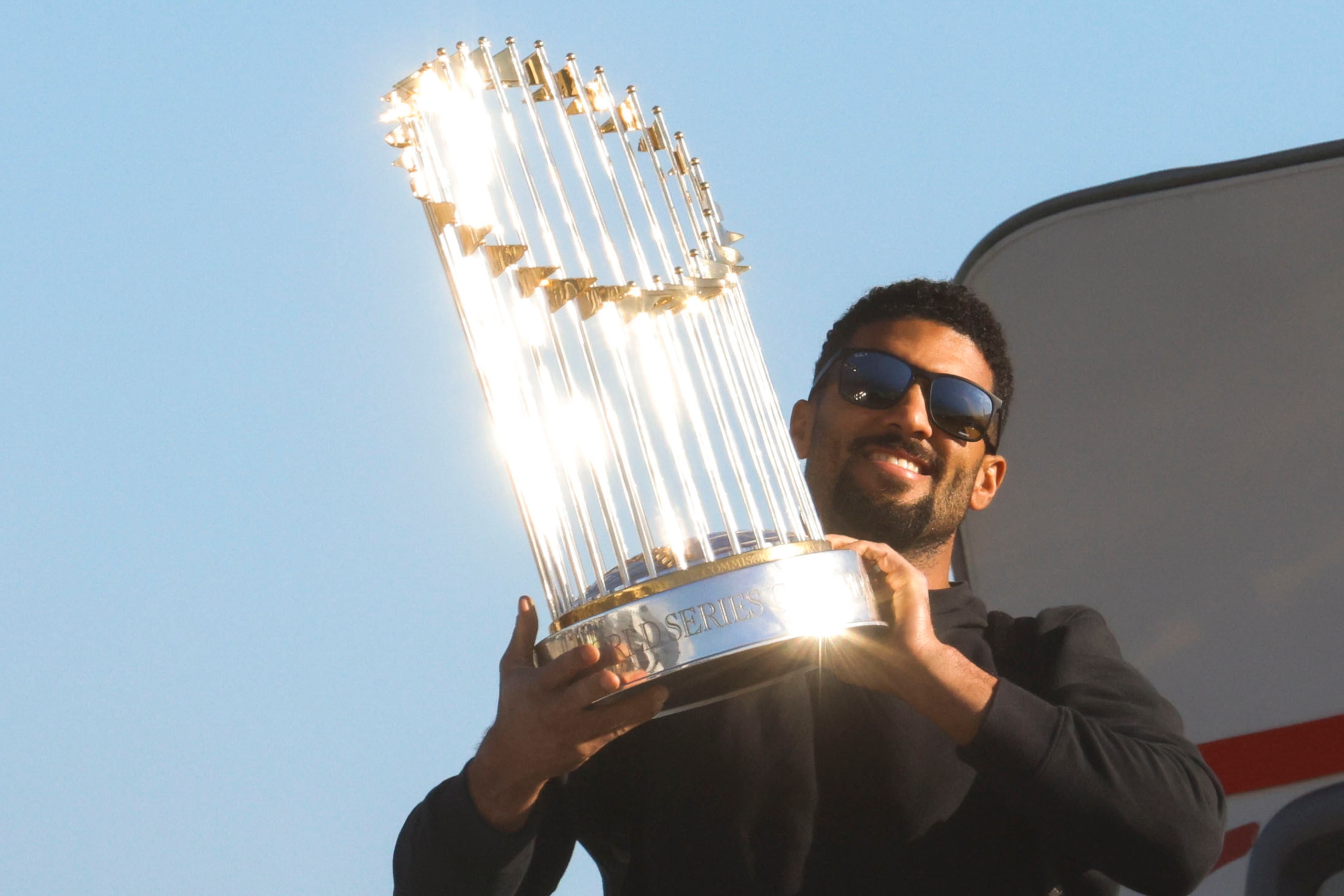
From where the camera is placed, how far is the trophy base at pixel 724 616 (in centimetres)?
176

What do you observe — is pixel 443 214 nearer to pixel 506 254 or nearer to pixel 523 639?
pixel 506 254

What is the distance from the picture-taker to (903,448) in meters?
2.75

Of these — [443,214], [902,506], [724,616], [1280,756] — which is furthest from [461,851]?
[1280,756]

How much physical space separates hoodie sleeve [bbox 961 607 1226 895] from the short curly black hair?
0.90 m

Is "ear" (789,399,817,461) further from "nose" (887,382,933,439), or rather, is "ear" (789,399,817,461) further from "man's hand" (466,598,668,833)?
"man's hand" (466,598,668,833)

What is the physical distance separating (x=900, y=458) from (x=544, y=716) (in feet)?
3.98

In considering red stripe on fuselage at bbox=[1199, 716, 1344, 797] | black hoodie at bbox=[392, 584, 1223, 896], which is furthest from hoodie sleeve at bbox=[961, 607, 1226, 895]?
red stripe on fuselage at bbox=[1199, 716, 1344, 797]

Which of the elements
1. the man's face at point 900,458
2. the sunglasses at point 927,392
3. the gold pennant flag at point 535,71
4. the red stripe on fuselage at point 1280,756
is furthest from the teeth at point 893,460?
the red stripe on fuselage at point 1280,756

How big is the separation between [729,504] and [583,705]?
Result: 426 mm

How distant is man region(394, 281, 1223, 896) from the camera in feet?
6.70

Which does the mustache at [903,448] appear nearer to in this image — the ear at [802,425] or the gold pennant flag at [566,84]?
the ear at [802,425]

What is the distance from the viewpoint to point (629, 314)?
2.11 metres

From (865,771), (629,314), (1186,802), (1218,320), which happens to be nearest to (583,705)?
(629,314)

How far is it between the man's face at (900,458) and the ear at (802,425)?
174 millimetres
